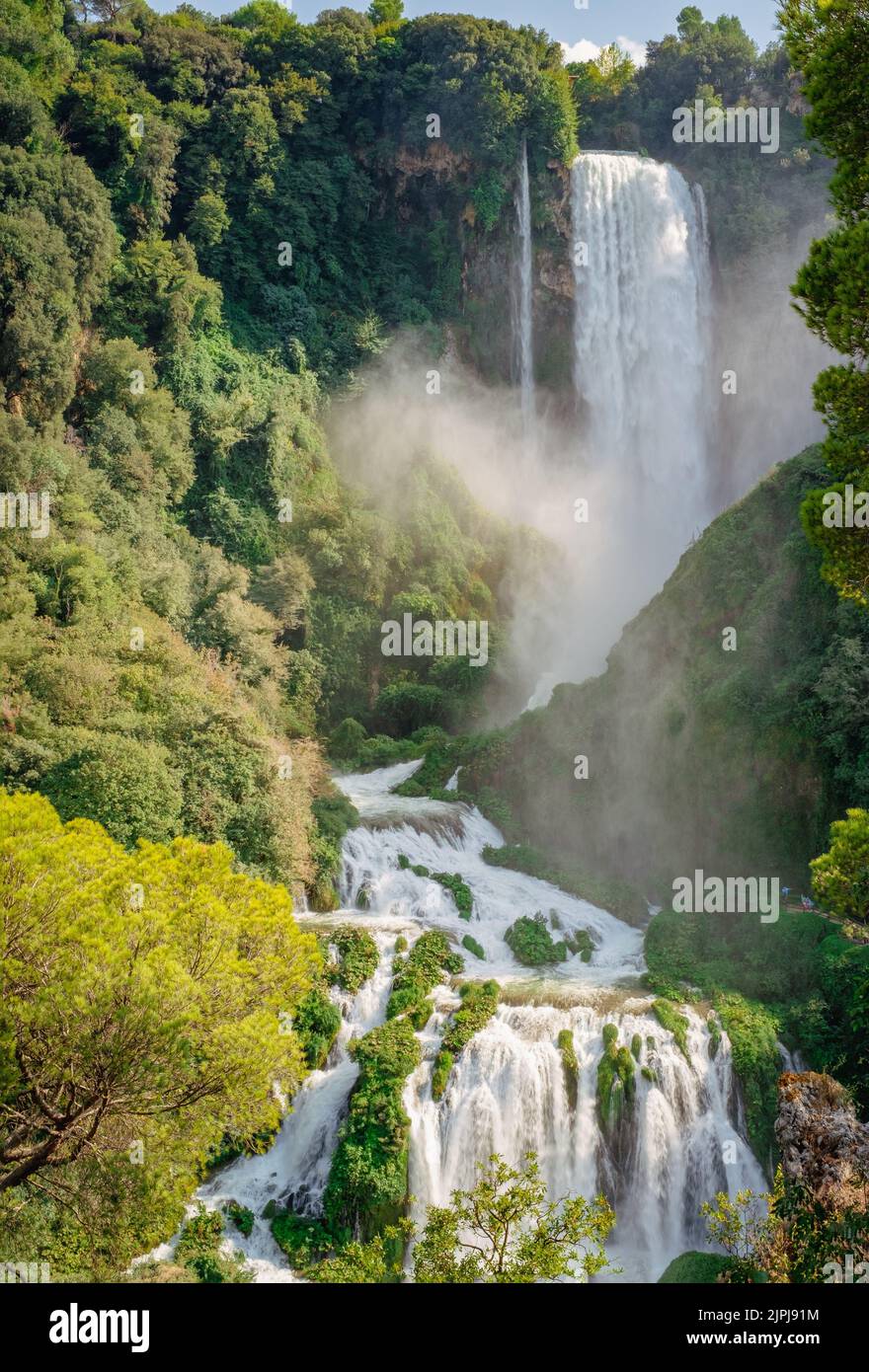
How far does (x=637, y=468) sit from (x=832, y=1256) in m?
36.3

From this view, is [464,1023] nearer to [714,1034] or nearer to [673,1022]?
[673,1022]

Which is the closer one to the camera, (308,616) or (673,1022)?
(673,1022)

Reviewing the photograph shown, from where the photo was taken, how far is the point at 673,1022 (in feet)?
54.9

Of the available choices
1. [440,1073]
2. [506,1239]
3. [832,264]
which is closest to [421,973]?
[440,1073]

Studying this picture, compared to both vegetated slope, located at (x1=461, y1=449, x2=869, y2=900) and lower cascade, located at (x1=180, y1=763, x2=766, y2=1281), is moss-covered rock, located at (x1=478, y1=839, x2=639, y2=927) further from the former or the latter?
lower cascade, located at (x1=180, y1=763, x2=766, y2=1281)

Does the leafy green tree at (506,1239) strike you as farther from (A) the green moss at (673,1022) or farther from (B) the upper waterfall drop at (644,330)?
(B) the upper waterfall drop at (644,330)

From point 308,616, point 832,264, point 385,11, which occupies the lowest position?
point 832,264

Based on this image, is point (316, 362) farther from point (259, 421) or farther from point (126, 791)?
point (126, 791)

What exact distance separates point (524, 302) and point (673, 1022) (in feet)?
112

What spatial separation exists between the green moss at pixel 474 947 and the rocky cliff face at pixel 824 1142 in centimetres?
746

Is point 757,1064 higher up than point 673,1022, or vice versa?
point 673,1022

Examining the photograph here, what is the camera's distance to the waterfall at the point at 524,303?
41625mm

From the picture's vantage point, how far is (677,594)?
84.2 feet
